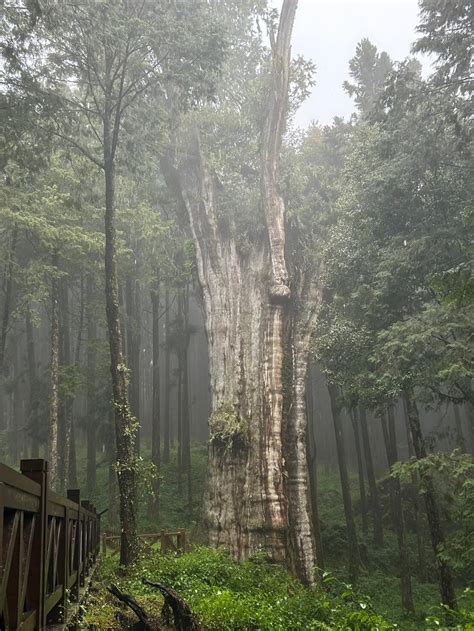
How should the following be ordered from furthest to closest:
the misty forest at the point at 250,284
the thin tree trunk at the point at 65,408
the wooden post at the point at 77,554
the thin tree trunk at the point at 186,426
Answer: the thin tree trunk at the point at 186,426, the thin tree trunk at the point at 65,408, the misty forest at the point at 250,284, the wooden post at the point at 77,554

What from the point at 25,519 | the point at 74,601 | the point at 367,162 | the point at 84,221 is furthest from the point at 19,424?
the point at 25,519

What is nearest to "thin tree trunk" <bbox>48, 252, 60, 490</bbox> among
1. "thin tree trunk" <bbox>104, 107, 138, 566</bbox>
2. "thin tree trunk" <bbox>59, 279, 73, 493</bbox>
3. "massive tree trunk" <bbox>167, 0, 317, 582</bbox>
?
"thin tree trunk" <bbox>59, 279, 73, 493</bbox>

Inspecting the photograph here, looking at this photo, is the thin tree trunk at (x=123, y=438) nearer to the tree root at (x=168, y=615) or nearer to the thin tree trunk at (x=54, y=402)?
the tree root at (x=168, y=615)

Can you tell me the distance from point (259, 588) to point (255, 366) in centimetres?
661

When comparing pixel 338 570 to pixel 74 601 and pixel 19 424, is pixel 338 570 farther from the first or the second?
pixel 19 424

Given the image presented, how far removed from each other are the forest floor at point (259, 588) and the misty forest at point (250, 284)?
73 mm

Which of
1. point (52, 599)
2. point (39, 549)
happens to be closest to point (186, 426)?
point (52, 599)

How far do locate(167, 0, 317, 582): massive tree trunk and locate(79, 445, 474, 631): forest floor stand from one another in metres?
1.15

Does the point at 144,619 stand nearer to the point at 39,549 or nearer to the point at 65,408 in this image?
the point at 39,549

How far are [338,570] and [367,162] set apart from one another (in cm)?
1438

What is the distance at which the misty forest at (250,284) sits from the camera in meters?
11.0

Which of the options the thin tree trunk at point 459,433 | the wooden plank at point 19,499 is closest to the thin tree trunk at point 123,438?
the wooden plank at point 19,499

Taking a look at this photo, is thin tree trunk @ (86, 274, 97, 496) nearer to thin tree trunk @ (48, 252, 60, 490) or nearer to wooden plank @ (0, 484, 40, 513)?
thin tree trunk @ (48, 252, 60, 490)

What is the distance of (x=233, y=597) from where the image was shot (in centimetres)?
896
